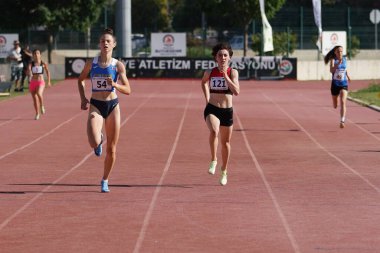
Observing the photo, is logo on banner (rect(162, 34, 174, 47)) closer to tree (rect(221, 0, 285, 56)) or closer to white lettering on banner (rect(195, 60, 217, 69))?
tree (rect(221, 0, 285, 56))

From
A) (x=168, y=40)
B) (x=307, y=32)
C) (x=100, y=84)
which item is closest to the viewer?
(x=100, y=84)

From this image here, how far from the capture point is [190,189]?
13.6 m

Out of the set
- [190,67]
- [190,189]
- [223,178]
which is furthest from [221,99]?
[190,67]

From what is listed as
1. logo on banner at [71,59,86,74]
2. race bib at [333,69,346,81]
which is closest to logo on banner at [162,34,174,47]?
logo on banner at [71,59,86,74]

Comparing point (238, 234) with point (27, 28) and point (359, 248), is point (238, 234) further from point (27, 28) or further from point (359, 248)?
point (27, 28)

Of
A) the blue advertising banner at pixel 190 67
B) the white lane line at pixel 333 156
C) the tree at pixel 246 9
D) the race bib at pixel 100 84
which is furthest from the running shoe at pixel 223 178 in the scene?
the tree at pixel 246 9

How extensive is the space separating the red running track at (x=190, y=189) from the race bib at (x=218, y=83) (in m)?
1.26

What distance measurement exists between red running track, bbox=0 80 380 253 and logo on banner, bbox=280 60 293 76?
2501 cm

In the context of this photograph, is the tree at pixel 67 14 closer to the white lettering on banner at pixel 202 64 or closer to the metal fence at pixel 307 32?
the metal fence at pixel 307 32

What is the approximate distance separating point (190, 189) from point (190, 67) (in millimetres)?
39213

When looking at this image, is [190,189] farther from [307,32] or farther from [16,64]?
[307,32]

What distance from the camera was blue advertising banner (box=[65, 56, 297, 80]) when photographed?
52.3 m

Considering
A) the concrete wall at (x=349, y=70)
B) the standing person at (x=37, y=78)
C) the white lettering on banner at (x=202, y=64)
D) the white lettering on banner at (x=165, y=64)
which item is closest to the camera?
the standing person at (x=37, y=78)

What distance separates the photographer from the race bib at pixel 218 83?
14.1 meters
